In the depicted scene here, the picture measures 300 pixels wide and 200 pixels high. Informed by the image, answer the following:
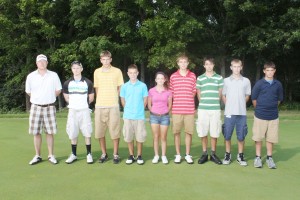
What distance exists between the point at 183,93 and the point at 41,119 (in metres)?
2.17

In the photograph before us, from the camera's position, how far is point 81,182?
449 cm

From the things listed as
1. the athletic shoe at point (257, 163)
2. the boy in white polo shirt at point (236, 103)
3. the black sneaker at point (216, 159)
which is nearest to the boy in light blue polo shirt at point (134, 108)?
the black sneaker at point (216, 159)

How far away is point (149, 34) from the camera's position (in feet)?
57.1

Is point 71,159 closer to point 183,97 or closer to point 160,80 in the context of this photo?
point 160,80

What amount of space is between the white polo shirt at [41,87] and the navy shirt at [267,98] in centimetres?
302

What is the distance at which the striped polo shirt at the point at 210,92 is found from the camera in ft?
18.6

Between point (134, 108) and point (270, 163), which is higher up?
point (134, 108)

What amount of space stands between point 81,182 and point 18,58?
59.7ft

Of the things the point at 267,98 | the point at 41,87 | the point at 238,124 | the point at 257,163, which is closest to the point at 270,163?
the point at 257,163

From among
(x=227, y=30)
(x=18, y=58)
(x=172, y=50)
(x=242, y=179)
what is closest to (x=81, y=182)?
(x=242, y=179)

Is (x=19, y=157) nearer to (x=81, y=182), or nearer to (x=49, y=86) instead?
(x=49, y=86)

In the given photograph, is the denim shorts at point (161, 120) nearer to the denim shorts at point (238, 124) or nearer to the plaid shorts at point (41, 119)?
the denim shorts at point (238, 124)

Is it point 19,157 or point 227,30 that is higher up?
point 227,30

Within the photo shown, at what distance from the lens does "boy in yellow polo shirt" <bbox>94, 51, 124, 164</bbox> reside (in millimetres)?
5742
